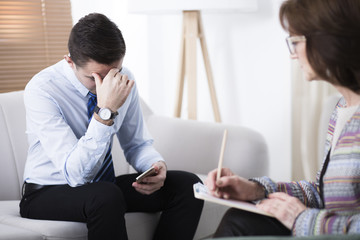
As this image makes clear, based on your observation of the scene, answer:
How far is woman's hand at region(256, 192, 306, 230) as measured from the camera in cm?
122

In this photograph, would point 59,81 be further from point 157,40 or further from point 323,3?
point 157,40

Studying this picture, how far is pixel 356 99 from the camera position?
1313 mm

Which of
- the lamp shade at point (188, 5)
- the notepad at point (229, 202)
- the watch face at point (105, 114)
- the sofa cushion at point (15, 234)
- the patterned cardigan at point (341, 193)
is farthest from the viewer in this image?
the lamp shade at point (188, 5)

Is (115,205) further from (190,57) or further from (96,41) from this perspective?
(190,57)

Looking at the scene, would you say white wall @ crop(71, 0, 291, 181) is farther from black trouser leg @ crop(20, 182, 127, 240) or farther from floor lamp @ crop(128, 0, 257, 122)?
black trouser leg @ crop(20, 182, 127, 240)

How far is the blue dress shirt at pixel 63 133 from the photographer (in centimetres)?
164

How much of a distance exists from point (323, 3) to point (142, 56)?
2643 millimetres

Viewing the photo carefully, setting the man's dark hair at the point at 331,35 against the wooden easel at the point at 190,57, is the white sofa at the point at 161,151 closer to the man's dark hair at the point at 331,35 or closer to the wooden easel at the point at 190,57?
the wooden easel at the point at 190,57

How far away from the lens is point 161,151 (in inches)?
92.5

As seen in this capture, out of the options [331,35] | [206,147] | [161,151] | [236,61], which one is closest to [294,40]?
[331,35]

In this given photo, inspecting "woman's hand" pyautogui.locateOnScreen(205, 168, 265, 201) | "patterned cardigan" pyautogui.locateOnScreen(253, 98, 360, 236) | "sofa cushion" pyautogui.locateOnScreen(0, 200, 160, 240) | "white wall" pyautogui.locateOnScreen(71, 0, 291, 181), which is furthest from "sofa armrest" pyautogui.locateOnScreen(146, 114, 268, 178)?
"white wall" pyautogui.locateOnScreen(71, 0, 291, 181)

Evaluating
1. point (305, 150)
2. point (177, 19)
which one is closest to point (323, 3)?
point (305, 150)

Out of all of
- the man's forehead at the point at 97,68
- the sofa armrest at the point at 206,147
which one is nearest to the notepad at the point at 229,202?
the man's forehead at the point at 97,68

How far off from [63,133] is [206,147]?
2.56ft
